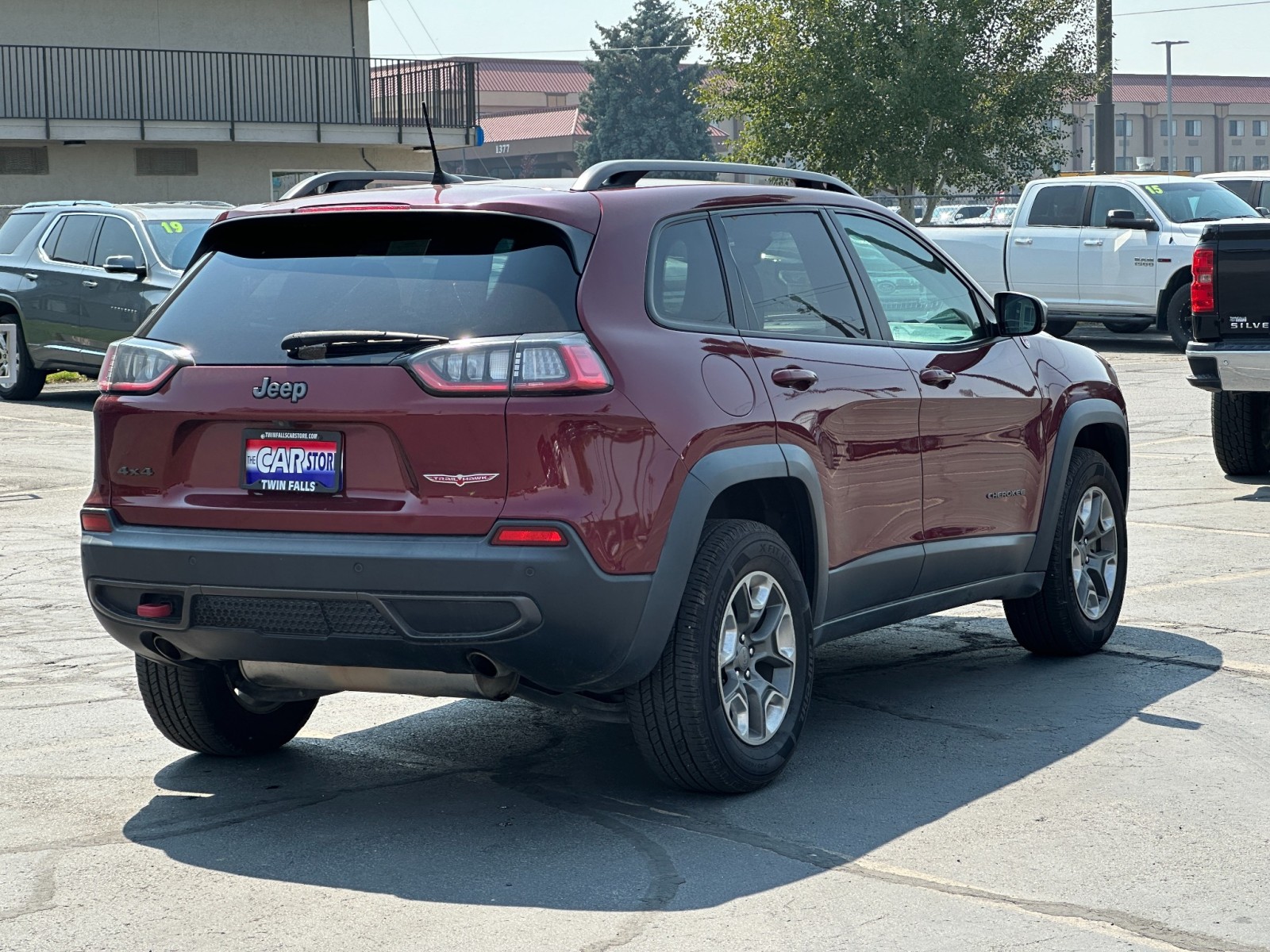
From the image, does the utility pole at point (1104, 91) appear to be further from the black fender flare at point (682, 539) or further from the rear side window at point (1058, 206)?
the black fender flare at point (682, 539)

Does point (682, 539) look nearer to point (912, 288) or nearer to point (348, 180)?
point (348, 180)

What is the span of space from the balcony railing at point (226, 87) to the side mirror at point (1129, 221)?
661 inches

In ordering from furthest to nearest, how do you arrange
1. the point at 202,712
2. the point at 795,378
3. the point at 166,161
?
the point at 166,161
the point at 202,712
the point at 795,378

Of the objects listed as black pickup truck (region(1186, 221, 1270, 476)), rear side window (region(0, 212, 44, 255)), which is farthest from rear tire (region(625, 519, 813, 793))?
rear side window (region(0, 212, 44, 255))

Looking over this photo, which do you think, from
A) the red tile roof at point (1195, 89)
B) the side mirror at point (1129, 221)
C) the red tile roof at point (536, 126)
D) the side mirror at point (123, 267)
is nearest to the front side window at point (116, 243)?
the side mirror at point (123, 267)

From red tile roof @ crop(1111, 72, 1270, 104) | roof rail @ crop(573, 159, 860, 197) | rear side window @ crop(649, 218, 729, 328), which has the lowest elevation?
rear side window @ crop(649, 218, 729, 328)

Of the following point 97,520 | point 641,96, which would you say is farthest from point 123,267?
point 641,96

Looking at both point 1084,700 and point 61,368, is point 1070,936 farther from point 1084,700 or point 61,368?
point 61,368

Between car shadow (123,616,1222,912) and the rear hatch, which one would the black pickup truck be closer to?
car shadow (123,616,1222,912)

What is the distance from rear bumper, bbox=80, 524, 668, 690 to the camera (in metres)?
4.71

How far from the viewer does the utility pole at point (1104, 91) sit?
104 feet

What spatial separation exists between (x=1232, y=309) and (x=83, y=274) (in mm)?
11013

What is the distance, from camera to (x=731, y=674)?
5.27 meters

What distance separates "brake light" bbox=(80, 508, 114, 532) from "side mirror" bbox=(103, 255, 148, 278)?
1219cm
